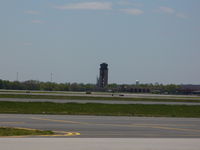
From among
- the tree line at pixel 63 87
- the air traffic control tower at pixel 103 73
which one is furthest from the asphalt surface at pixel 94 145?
the tree line at pixel 63 87

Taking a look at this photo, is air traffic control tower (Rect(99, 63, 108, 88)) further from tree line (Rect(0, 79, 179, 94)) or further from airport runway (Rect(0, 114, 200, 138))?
airport runway (Rect(0, 114, 200, 138))

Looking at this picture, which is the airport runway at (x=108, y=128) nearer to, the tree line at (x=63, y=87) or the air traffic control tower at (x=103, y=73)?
the air traffic control tower at (x=103, y=73)

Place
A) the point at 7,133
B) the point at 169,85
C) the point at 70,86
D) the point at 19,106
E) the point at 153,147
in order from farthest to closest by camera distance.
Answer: the point at 169,85 < the point at 70,86 < the point at 19,106 < the point at 7,133 < the point at 153,147

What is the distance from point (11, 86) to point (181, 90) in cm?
5753

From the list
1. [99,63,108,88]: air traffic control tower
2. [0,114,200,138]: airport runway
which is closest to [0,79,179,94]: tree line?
[99,63,108,88]: air traffic control tower

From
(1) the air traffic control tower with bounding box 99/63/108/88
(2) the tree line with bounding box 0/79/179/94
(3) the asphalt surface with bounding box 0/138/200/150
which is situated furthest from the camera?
(2) the tree line with bounding box 0/79/179/94


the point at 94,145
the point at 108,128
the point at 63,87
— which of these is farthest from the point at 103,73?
the point at 94,145

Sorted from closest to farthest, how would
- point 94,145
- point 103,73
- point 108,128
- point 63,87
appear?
point 94,145, point 108,128, point 103,73, point 63,87

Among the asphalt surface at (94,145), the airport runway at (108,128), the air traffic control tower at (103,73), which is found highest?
the air traffic control tower at (103,73)

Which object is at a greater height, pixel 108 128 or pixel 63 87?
pixel 63 87

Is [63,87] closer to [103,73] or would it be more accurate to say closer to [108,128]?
[103,73]

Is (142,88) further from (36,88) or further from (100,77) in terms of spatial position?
(36,88)

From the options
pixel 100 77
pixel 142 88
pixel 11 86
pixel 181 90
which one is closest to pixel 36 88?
pixel 11 86

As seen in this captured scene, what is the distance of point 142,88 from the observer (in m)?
161
